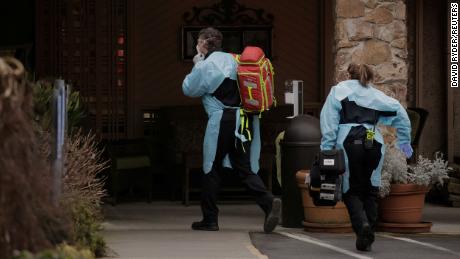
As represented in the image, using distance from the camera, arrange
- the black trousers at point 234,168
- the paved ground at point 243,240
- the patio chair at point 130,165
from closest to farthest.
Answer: the paved ground at point 243,240 < the black trousers at point 234,168 < the patio chair at point 130,165

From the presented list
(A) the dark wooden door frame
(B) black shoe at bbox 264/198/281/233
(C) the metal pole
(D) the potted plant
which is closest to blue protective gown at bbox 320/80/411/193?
(B) black shoe at bbox 264/198/281/233

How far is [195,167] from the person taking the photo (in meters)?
14.8

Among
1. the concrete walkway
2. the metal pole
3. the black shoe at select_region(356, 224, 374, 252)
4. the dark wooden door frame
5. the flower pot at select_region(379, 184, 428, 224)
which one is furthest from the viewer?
the dark wooden door frame

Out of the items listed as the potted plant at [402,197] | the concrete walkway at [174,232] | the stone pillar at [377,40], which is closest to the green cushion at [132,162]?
the concrete walkway at [174,232]

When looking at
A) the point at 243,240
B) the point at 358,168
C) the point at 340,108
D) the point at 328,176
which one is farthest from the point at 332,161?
the point at 243,240

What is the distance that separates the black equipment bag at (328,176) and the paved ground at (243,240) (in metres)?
0.48

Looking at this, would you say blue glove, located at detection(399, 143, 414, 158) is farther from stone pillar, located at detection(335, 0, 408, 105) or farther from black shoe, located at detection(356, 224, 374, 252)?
stone pillar, located at detection(335, 0, 408, 105)

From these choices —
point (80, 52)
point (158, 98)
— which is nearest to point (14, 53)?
point (80, 52)

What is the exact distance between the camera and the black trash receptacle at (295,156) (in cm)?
1200

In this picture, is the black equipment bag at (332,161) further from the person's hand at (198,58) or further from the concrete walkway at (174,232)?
the person's hand at (198,58)

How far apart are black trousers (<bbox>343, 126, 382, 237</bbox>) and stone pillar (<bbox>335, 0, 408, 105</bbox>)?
2.11 meters

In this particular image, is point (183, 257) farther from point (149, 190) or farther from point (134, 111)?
point (134, 111)

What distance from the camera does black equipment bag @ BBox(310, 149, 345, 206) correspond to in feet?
33.1

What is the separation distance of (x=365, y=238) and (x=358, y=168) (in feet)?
2.00
